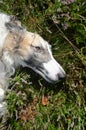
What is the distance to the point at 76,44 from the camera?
21.4ft

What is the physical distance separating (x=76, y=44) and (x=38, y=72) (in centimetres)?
75

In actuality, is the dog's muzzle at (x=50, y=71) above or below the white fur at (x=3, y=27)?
below

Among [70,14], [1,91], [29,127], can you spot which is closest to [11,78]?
[1,91]

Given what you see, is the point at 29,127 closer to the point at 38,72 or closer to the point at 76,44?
the point at 38,72

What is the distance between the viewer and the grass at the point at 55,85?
6023mm

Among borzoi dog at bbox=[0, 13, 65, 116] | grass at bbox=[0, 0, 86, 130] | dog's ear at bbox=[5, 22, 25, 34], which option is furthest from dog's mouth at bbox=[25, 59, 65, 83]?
dog's ear at bbox=[5, 22, 25, 34]

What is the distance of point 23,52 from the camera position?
5.95 meters

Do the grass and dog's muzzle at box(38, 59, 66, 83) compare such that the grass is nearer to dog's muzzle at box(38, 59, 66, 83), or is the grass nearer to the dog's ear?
dog's muzzle at box(38, 59, 66, 83)

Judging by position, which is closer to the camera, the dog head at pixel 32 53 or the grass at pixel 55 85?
the dog head at pixel 32 53

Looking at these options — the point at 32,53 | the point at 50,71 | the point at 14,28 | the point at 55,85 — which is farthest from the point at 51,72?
the point at 14,28

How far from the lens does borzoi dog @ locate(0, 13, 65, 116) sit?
5.91 m

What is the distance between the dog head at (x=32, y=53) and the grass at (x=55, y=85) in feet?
0.74

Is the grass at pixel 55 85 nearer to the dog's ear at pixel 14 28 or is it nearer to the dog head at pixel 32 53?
the dog head at pixel 32 53

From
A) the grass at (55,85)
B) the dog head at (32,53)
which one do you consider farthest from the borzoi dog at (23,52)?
the grass at (55,85)
